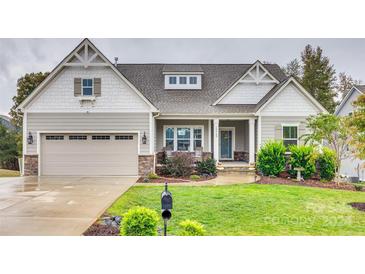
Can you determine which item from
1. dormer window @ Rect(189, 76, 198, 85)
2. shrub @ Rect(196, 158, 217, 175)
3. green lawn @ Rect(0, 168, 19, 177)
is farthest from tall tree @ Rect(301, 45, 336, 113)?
green lawn @ Rect(0, 168, 19, 177)

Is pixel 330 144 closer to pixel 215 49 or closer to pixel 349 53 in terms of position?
pixel 349 53

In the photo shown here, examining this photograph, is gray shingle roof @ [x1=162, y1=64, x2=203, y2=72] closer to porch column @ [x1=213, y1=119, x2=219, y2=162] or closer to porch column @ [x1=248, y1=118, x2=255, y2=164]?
porch column @ [x1=213, y1=119, x2=219, y2=162]

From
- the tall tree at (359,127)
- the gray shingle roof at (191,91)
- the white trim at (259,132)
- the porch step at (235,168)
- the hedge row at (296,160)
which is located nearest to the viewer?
the tall tree at (359,127)

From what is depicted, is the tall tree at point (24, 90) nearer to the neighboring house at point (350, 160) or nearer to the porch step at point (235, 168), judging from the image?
the porch step at point (235, 168)

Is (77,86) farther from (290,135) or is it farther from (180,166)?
(290,135)

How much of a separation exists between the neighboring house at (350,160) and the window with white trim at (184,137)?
5888 millimetres

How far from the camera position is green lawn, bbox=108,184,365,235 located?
6178mm

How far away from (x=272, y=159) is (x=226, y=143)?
3.75m

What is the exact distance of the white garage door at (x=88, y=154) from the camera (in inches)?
430

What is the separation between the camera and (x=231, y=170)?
40.5 feet

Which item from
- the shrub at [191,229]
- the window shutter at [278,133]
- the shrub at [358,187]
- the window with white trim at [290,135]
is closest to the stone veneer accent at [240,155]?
the window shutter at [278,133]
